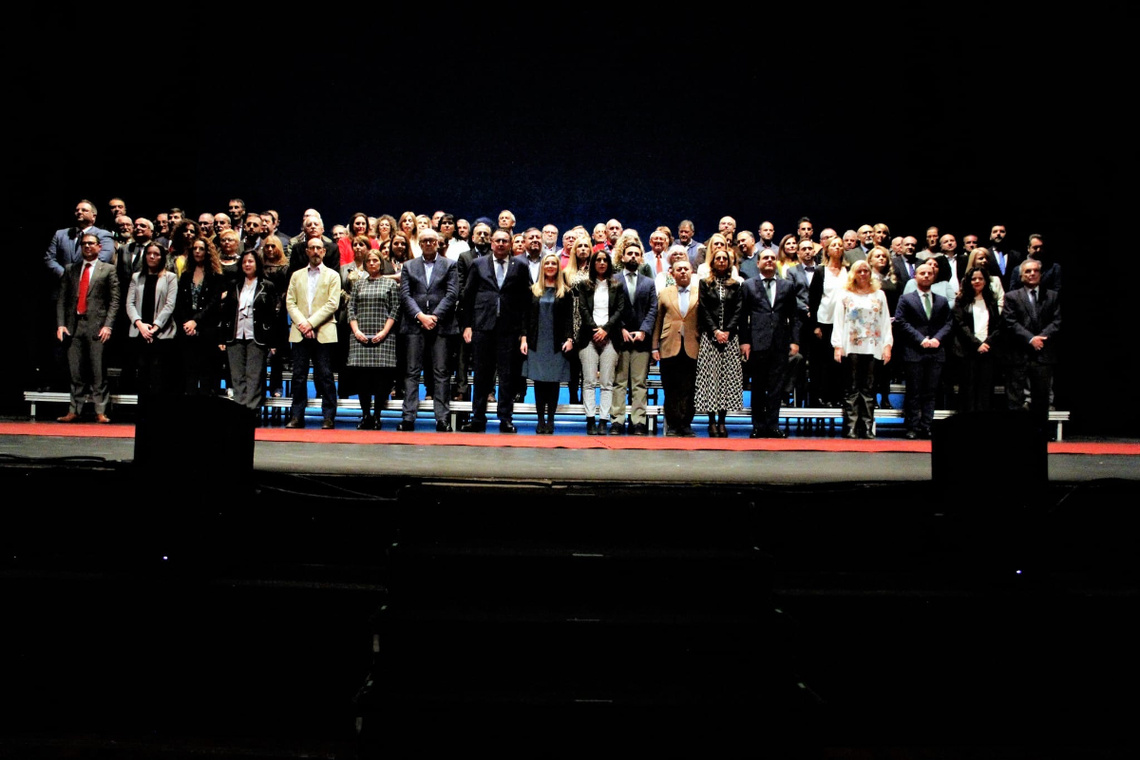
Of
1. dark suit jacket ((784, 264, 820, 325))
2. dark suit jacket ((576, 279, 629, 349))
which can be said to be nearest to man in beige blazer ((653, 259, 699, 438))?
dark suit jacket ((576, 279, 629, 349))

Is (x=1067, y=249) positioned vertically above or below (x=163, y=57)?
below

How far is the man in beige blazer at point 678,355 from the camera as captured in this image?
16.0 ft

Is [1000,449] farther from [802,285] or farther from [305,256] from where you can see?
[305,256]

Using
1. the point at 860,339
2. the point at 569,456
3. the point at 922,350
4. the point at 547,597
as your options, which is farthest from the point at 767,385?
the point at 547,597

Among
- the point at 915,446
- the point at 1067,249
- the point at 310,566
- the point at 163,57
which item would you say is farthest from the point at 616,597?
the point at 163,57

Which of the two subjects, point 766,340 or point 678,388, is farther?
point 766,340

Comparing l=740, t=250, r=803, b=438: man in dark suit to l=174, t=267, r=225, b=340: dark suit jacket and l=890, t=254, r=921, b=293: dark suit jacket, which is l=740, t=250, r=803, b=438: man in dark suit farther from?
l=174, t=267, r=225, b=340: dark suit jacket

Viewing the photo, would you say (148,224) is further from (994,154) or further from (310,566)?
(994,154)

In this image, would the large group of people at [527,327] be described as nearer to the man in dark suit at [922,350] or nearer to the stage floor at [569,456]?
the man in dark suit at [922,350]

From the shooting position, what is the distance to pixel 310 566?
7.56 feet

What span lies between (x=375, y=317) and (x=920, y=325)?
3618 millimetres

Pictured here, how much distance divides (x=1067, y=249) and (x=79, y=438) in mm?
6007

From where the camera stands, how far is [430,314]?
5.00m

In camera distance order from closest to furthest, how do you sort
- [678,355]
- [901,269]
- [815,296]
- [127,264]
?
[678,355]
[127,264]
[815,296]
[901,269]
